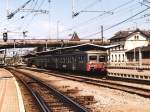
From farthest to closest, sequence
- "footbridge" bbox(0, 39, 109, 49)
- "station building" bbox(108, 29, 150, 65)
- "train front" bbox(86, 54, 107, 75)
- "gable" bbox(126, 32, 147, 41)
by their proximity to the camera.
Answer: "gable" bbox(126, 32, 147, 41) → "footbridge" bbox(0, 39, 109, 49) → "station building" bbox(108, 29, 150, 65) → "train front" bbox(86, 54, 107, 75)

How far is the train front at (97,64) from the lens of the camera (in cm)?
3912

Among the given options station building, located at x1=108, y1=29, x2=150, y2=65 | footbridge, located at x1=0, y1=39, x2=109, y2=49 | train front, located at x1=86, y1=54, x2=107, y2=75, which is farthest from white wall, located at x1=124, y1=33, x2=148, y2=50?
train front, located at x1=86, y1=54, x2=107, y2=75

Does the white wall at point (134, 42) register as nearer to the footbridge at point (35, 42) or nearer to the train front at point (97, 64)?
the footbridge at point (35, 42)

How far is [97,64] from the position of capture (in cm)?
3966

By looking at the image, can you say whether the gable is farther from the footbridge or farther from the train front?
the train front

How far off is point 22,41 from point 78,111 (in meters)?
83.4

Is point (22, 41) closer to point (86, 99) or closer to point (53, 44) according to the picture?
point (53, 44)

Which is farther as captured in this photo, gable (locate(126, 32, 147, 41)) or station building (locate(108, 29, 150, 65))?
gable (locate(126, 32, 147, 41))

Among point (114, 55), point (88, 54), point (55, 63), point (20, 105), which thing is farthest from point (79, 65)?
point (114, 55)

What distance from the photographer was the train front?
3912 cm

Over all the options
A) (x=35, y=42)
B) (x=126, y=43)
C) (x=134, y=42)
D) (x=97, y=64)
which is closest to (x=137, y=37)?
(x=134, y=42)

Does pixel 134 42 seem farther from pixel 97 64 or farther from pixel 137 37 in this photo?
pixel 97 64

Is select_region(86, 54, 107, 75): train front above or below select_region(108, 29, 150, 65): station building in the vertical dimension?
below

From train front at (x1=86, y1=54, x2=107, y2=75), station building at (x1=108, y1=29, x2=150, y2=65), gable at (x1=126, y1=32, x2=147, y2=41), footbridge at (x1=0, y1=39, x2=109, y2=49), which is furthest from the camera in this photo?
gable at (x1=126, y1=32, x2=147, y2=41)
